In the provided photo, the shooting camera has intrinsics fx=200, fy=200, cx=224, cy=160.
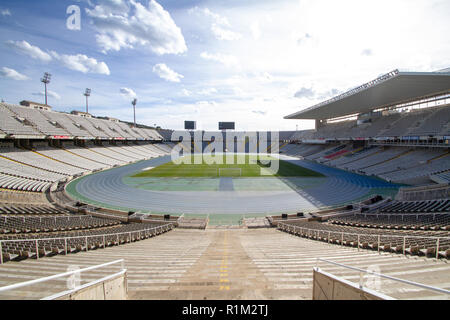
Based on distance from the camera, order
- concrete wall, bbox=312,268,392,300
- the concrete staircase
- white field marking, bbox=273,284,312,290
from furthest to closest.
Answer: white field marking, bbox=273,284,312,290 < the concrete staircase < concrete wall, bbox=312,268,392,300

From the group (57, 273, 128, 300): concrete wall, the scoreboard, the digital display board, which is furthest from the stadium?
the scoreboard

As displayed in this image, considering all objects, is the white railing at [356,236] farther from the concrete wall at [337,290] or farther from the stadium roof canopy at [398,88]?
the stadium roof canopy at [398,88]

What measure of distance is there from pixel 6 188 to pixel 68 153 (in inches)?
728

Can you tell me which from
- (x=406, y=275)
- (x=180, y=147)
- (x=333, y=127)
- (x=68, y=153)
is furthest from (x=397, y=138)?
(x=180, y=147)

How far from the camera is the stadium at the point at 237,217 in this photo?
368 centimetres

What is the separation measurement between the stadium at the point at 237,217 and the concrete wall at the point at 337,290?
0.7 inches

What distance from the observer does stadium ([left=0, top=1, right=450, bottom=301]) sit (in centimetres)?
368

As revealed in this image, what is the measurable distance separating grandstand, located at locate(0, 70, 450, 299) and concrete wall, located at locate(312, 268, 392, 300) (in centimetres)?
49

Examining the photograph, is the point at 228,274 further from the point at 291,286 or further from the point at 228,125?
the point at 228,125

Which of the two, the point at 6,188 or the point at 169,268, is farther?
the point at 6,188

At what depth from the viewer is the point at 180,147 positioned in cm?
7231

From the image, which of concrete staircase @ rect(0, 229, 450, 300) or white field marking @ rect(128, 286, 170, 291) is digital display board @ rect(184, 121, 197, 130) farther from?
white field marking @ rect(128, 286, 170, 291)
